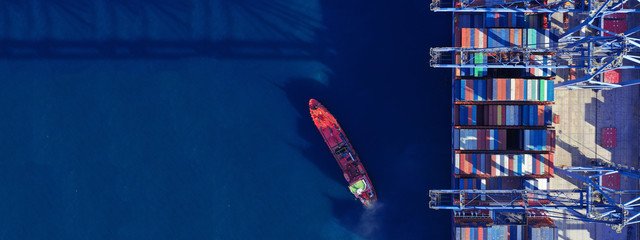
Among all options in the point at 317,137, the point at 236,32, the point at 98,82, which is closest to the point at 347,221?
the point at 317,137

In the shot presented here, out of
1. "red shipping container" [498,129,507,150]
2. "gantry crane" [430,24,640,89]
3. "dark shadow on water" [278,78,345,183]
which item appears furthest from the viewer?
"dark shadow on water" [278,78,345,183]

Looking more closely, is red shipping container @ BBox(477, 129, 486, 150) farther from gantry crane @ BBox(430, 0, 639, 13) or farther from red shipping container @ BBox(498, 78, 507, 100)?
gantry crane @ BBox(430, 0, 639, 13)

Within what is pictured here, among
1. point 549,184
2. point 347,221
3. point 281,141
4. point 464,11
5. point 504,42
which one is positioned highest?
point 464,11

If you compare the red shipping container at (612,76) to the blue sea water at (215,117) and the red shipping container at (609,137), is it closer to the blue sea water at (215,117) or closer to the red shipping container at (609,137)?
the red shipping container at (609,137)

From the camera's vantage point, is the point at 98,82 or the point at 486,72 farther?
the point at 98,82

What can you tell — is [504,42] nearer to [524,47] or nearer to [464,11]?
[524,47]

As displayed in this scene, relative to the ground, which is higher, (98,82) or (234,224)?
(98,82)

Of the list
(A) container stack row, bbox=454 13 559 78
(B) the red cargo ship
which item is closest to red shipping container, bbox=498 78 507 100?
(A) container stack row, bbox=454 13 559 78

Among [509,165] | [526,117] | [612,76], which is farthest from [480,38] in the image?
[612,76]
